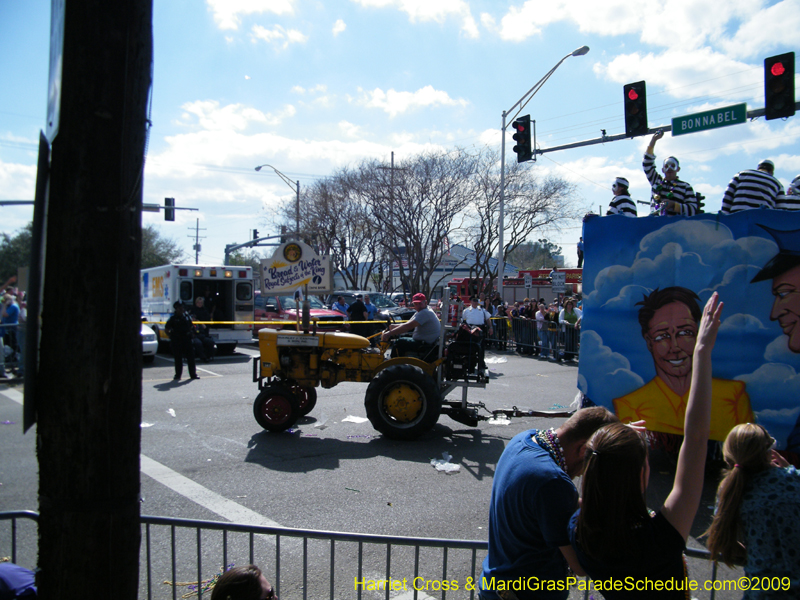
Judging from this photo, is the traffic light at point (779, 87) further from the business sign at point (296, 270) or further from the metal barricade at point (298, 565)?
→ the metal barricade at point (298, 565)

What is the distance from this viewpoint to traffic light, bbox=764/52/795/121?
9.99 m

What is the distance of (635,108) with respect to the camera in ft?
39.0

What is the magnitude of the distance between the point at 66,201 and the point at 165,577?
3146 millimetres

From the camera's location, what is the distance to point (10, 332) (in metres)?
12.4

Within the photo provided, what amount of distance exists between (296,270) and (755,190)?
5.95m

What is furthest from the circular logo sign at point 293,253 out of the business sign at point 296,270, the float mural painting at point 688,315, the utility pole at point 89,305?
the utility pole at point 89,305

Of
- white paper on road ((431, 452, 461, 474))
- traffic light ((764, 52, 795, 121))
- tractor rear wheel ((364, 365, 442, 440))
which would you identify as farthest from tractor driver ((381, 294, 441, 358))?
traffic light ((764, 52, 795, 121))

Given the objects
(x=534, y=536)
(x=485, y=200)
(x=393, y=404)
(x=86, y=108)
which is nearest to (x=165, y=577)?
(x=534, y=536)

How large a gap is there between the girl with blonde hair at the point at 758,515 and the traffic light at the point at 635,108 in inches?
425

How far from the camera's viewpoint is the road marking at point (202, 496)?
15.9 ft

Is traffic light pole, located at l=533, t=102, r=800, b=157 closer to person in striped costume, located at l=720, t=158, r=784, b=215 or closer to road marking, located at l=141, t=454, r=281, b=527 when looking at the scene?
person in striped costume, located at l=720, t=158, r=784, b=215

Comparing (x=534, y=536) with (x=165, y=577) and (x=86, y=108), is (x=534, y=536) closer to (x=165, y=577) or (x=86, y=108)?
(x=86, y=108)

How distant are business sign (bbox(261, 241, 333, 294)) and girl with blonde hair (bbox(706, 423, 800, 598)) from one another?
6655 millimetres

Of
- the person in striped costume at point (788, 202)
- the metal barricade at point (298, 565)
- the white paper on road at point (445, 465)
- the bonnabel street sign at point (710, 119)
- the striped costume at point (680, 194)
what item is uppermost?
the bonnabel street sign at point (710, 119)
